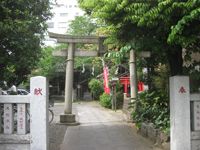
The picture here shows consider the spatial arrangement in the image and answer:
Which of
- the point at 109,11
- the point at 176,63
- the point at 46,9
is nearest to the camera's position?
the point at 109,11

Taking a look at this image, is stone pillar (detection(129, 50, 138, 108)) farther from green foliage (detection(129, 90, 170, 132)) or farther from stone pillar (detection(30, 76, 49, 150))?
stone pillar (detection(30, 76, 49, 150))

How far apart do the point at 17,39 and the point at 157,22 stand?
16.5ft

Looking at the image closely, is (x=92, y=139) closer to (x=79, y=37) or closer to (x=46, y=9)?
(x=79, y=37)

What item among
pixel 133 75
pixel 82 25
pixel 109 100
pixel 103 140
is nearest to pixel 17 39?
pixel 103 140

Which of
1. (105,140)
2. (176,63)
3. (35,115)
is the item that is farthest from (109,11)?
(105,140)

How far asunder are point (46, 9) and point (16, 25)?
219cm

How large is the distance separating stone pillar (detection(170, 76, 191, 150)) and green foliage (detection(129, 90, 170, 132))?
2.66 ft

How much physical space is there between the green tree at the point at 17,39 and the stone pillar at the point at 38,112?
10.2 feet

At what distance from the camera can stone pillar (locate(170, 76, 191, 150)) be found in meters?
4.23

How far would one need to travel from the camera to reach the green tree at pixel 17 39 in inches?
260

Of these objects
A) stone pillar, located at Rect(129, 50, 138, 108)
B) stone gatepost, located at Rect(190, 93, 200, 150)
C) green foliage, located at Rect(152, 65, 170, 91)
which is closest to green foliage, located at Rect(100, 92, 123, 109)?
stone pillar, located at Rect(129, 50, 138, 108)

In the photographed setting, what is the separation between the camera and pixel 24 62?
6922mm

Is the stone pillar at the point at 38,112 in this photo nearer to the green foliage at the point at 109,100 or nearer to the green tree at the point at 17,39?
the green tree at the point at 17,39

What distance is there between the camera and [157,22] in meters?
4.36
